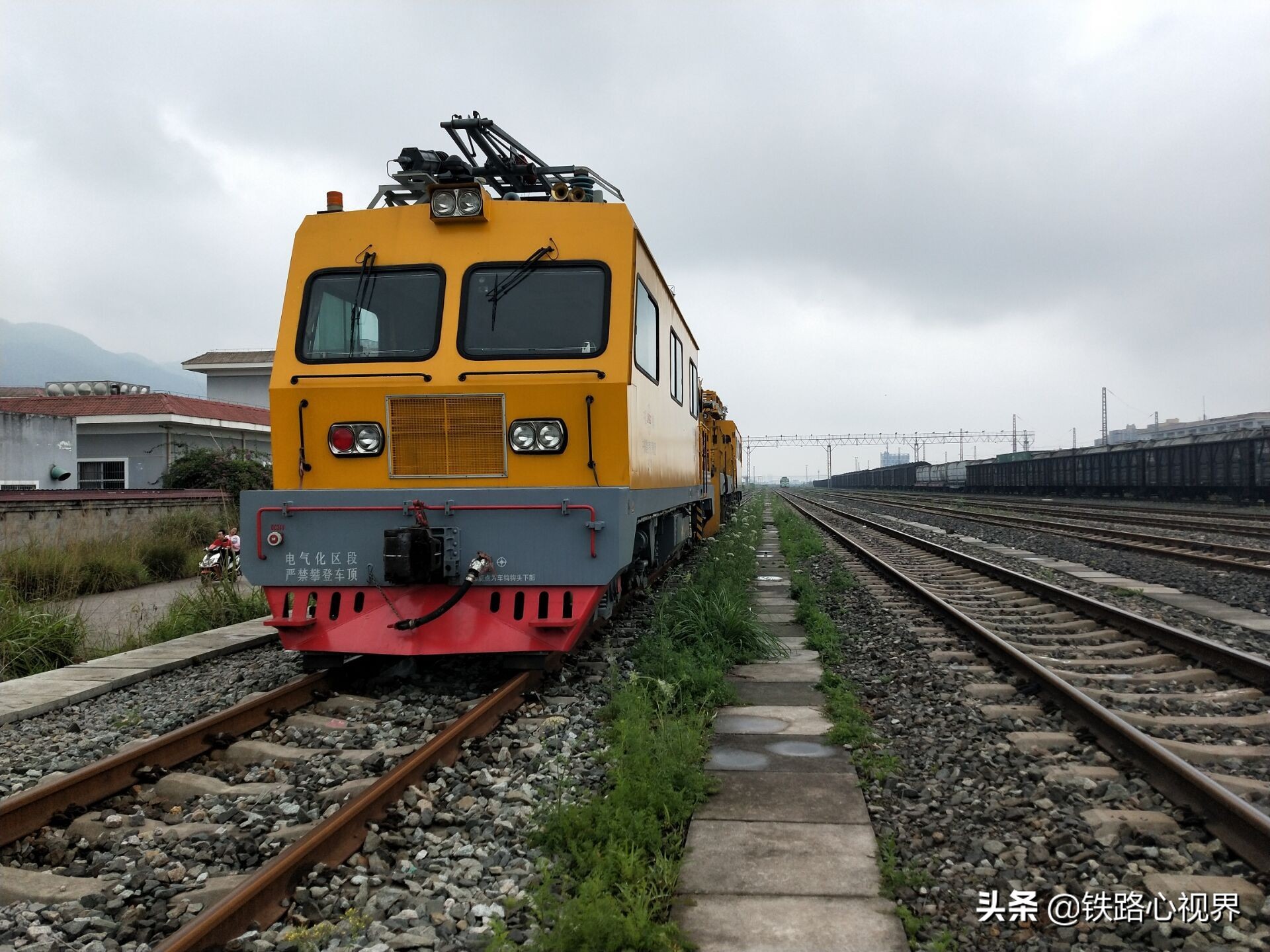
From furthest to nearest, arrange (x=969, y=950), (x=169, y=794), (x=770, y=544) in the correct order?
(x=770, y=544)
(x=169, y=794)
(x=969, y=950)

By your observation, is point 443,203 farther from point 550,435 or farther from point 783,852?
point 783,852

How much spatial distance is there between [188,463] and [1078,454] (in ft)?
112

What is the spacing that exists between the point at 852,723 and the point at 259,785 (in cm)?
304

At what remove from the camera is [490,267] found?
5.94m

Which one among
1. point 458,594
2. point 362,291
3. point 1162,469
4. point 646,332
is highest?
point 362,291

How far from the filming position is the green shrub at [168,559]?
12.4 meters

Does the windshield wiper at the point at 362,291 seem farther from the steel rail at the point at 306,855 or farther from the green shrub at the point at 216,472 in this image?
the green shrub at the point at 216,472

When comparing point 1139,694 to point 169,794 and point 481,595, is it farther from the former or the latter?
point 169,794

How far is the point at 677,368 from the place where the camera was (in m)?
8.95

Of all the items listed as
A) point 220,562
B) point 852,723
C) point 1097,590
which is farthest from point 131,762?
point 1097,590

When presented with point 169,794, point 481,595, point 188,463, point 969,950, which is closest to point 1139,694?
point 969,950

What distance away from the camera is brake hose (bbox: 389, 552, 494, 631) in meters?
5.22

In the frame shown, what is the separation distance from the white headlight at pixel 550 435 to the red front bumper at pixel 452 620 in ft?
3.02

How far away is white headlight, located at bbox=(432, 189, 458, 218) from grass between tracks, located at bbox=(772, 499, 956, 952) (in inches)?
161
